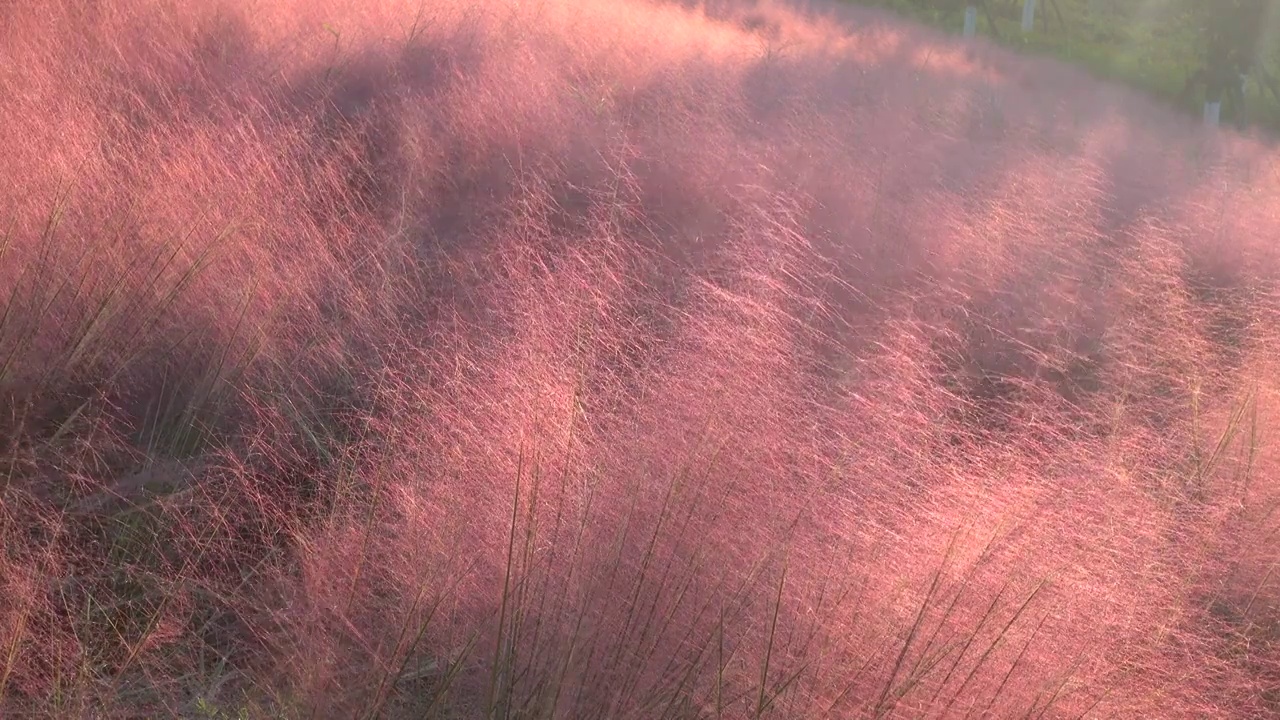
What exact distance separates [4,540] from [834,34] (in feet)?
35.1

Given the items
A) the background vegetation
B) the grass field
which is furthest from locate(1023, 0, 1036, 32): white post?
the grass field

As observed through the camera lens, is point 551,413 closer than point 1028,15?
Yes

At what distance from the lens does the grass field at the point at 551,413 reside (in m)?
2.17

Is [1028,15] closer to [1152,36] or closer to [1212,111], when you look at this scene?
[1152,36]

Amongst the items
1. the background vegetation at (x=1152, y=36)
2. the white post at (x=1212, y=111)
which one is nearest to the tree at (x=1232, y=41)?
the background vegetation at (x=1152, y=36)

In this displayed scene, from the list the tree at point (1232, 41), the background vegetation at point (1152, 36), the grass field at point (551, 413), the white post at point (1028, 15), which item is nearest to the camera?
the grass field at point (551, 413)

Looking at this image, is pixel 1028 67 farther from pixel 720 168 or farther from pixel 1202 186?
pixel 720 168

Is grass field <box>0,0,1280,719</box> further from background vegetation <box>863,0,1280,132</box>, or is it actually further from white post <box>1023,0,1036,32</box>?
white post <box>1023,0,1036,32</box>

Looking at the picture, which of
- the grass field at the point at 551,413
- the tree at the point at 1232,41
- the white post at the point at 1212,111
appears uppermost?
the tree at the point at 1232,41

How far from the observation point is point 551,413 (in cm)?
262

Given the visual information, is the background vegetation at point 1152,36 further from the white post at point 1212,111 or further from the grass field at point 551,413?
the grass field at point 551,413

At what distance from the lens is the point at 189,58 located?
14.9ft

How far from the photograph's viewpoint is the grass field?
217 centimetres

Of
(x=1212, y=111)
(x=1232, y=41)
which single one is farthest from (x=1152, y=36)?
(x=1212, y=111)
